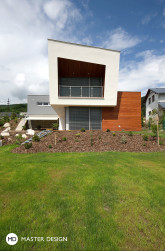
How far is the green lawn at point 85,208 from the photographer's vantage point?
1.79 meters

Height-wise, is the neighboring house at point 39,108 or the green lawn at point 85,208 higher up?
the neighboring house at point 39,108

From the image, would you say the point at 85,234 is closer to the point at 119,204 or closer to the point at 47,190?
the point at 119,204

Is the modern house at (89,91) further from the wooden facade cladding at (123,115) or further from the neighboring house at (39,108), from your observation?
the neighboring house at (39,108)

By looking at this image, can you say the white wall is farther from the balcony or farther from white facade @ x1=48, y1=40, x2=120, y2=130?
the balcony

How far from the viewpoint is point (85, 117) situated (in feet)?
47.8

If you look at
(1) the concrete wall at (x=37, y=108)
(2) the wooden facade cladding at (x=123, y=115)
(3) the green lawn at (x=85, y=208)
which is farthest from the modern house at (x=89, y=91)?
(3) the green lawn at (x=85, y=208)

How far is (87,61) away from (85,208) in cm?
A: 1340

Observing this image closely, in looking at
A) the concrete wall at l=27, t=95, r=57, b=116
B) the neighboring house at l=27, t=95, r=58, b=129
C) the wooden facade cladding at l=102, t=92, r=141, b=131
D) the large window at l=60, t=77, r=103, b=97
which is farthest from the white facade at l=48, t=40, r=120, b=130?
the concrete wall at l=27, t=95, r=57, b=116

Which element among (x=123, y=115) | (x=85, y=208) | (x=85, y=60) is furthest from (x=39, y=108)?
(x=85, y=208)

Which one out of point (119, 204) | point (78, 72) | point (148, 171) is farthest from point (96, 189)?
point (78, 72)

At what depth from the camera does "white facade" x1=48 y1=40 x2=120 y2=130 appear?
12.1 metres

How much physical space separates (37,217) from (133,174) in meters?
3.20

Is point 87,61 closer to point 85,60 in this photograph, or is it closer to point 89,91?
point 85,60

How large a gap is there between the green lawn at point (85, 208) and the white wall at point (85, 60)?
1001 cm
